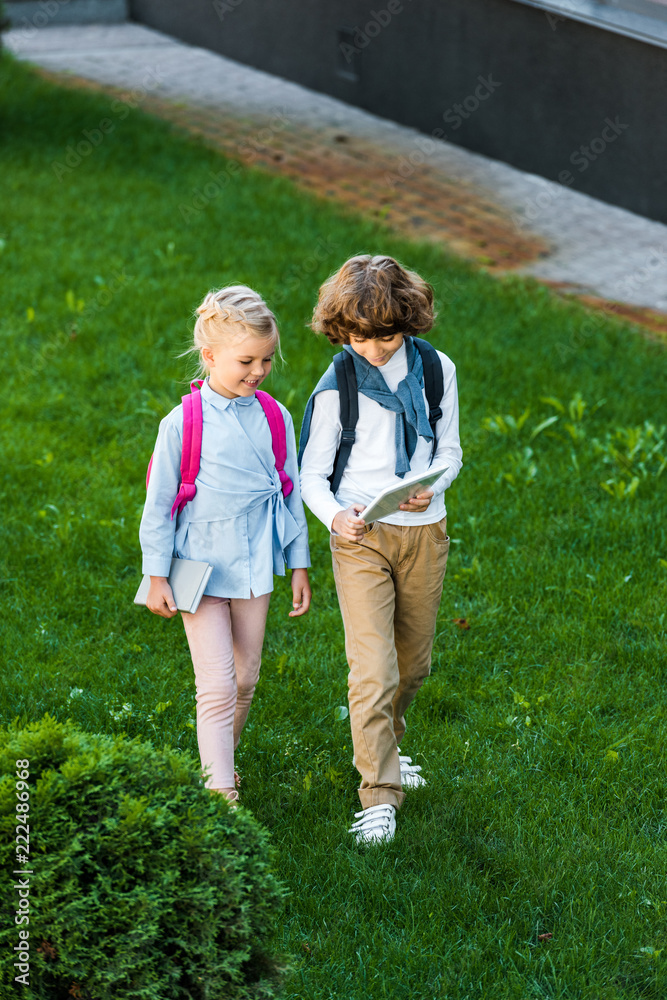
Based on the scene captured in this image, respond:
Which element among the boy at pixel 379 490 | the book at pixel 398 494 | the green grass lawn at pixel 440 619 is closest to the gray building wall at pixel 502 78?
the green grass lawn at pixel 440 619

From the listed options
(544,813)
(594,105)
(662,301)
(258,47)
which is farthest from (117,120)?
(544,813)

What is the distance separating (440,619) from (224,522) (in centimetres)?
178

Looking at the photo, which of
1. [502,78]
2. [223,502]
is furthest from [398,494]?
[502,78]

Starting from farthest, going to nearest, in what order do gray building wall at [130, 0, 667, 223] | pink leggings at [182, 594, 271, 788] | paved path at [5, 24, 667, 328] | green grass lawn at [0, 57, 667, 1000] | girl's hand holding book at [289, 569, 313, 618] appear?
gray building wall at [130, 0, 667, 223] < paved path at [5, 24, 667, 328] < girl's hand holding book at [289, 569, 313, 618] < pink leggings at [182, 594, 271, 788] < green grass lawn at [0, 57, 667, 1000]

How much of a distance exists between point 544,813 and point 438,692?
2.68 ft

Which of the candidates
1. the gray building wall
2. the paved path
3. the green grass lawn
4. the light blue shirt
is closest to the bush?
the green grass lawn

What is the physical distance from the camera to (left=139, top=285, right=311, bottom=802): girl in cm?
355

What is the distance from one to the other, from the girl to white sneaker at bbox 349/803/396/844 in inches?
18.3

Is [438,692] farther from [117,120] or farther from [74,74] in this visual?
[74,74]

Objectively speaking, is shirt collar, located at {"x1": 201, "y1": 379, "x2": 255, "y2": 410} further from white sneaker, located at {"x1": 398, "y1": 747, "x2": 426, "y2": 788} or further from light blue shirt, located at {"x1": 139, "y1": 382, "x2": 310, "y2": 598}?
white sneaker, located at {"x1": 398, "y1": 747, "x2": 426, "y2": 788}

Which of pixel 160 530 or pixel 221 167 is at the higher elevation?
pixel 160 530

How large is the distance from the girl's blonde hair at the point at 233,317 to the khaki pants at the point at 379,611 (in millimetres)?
758

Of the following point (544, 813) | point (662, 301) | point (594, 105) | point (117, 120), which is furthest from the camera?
point (117, 120)

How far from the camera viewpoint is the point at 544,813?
12.8 ft
